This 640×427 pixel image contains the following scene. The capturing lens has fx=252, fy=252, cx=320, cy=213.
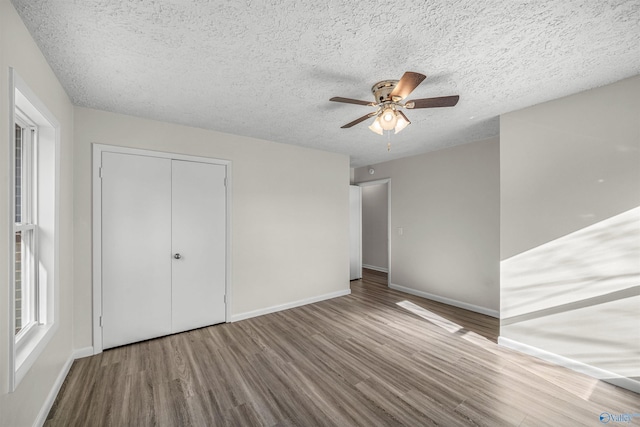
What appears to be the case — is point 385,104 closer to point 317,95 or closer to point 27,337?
point 317,95

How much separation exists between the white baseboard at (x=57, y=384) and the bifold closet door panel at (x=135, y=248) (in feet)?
0.55

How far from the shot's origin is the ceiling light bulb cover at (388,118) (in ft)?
6.25

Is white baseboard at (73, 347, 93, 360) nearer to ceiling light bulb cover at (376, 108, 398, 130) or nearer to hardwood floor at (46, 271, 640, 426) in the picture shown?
hardwood floor at (46, 271, 640, 426)

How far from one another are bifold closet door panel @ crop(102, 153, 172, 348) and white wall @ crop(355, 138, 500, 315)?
3.75 m

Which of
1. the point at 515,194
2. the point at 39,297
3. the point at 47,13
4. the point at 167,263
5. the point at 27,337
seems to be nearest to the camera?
the point at 47,13

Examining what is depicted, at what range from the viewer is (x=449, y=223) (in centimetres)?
402

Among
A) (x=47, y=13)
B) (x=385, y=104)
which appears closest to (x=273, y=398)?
(x=385, y=104)

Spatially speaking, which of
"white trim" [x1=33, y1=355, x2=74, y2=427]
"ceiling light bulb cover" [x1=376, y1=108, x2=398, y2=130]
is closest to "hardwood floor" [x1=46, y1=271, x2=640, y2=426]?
"white trim" [x1=33, y1=355, x2=74, y2=427]

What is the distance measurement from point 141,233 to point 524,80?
3.86m

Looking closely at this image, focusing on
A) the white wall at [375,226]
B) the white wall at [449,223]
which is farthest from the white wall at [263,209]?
the white wall at [375,226]

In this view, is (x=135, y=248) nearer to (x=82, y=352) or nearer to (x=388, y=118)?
(x=82, y=352)

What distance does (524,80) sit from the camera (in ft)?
6.56

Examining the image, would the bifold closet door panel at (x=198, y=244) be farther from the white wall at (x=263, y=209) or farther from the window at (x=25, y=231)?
the window at (x=25, y=231)

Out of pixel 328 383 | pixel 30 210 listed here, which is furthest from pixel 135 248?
pixel 328 383
